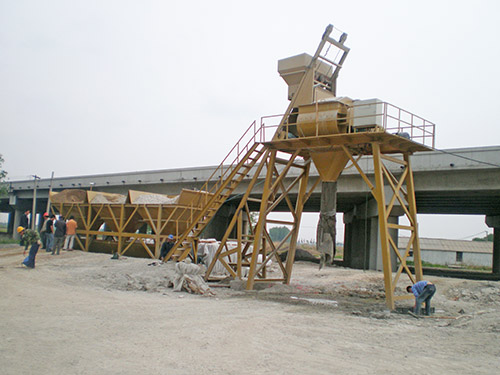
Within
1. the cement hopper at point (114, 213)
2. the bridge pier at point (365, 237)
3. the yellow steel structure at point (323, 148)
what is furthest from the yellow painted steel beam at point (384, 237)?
the cement hopper at point (114, 213)

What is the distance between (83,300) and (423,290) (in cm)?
921

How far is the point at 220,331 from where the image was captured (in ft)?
30.5

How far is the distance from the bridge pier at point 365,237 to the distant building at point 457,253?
74.2ft

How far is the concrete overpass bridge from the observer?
24719 mm

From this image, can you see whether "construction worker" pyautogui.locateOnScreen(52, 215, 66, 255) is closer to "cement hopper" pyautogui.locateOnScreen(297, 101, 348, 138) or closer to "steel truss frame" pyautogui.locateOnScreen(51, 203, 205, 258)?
"steel truss frame" pyautogui.locateOnScreen(51, 203, 205, 258)

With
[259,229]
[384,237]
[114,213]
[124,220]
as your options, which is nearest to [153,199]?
[124,220]

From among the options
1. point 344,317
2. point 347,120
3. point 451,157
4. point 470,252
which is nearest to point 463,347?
point 344,317

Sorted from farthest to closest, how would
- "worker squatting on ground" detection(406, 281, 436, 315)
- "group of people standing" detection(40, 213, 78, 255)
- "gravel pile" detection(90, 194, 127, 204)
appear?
"gravel pile" detection(90, 194, 127, 204), "group of people standing" detection(40, 213, 78, 255), "worker squatting on ground" detection(406, 281, 436, 315)

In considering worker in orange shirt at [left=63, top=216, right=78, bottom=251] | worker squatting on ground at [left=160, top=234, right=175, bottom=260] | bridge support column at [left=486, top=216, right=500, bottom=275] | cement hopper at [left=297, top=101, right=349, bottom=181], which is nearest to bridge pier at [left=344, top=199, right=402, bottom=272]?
bridge support column at [left=486, top=216, right=500, bottom=275]

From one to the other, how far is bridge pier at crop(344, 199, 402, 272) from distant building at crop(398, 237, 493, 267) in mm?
22630

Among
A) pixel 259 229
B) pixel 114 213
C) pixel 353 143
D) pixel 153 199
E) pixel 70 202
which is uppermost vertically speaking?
pixel 353 143

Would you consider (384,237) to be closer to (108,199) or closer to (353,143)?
(353,143)

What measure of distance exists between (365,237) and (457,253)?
41.5 meters

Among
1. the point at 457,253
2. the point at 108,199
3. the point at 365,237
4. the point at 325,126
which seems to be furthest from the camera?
the point at 457,253
